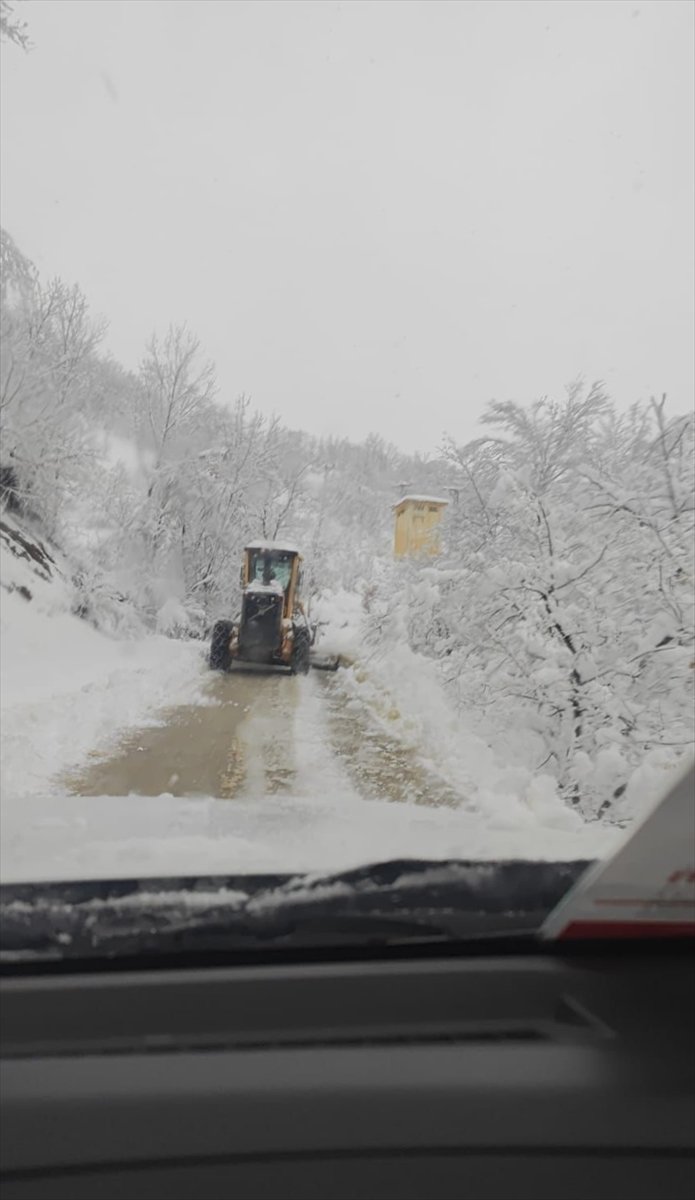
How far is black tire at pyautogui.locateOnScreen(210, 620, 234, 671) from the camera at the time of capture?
55.1 feet

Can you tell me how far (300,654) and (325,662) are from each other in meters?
0.62

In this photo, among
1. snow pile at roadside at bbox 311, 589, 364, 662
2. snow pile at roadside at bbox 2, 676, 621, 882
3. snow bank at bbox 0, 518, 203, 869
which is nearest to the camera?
snow pile at roadside at bbox 2, 676, 621, 882

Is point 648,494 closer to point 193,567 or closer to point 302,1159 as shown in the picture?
point 302,1159

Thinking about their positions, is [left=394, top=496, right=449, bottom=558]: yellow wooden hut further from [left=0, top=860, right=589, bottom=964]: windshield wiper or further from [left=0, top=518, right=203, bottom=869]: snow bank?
[left=0, top=860, right=589, bottom=964]: windshield wiper

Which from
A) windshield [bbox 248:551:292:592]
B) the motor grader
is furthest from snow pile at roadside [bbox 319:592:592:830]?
windshield [bbox 248:551:292:592]

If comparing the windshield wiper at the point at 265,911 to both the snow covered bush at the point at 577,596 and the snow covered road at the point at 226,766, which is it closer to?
the snow covered road at the point at 226,766

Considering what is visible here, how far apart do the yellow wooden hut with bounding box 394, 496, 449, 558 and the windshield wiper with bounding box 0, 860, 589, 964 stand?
8.53 meters

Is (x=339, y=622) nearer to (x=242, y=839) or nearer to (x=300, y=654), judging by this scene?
(x=300, y=654)

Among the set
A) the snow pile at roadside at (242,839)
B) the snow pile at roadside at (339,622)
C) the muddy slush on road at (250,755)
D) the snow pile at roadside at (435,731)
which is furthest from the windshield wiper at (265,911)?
the snow pile at roadside at (339,622)

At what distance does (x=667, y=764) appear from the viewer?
23.7 feet

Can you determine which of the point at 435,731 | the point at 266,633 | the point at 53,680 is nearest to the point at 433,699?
the point at 435,731

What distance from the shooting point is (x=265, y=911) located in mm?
2051

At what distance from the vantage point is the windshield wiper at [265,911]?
195 centimetres

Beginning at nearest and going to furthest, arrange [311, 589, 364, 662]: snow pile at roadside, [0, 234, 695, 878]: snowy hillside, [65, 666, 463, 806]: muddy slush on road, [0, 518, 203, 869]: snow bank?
[0, 234, 695, 878]: snowy hillside, [65, 666, 463, 806]: muddy slush on road, [0, 518, 203, 869]: snow bank, [311, 589, 364, 662]: snow pile at roadside
